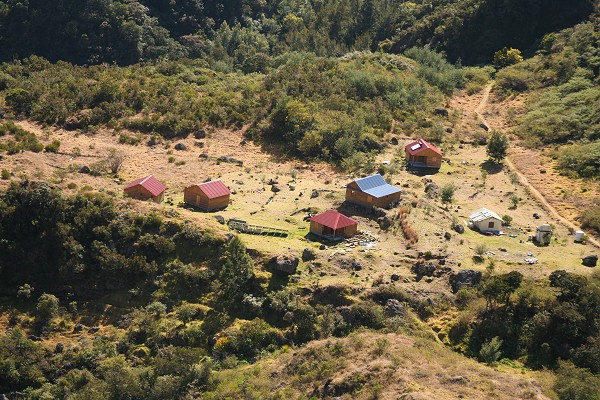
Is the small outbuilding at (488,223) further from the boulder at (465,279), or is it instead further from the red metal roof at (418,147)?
the red metal roof at (418,147)

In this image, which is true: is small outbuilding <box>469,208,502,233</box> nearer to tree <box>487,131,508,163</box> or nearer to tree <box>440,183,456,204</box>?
tree <box>440,183,456,204</box>

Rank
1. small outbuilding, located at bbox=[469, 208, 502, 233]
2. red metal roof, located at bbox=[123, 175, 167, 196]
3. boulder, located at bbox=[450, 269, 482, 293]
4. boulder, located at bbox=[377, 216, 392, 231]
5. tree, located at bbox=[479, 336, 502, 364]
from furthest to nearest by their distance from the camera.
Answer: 1. red metal roof, located at bbox=[123, 175, 167, 196]
2. small outbuilding, located at bbox=[469, 208, 502, 233]
3. boulder, located at bbox=[377, 216, 392, 231]
4. boulder, located at bbox=[450, 269, 482, 293]
5. tree, located at bbox=[479, 336, 502, 364]

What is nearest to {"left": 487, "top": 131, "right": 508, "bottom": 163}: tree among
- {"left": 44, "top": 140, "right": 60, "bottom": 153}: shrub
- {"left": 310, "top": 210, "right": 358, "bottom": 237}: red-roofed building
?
{"left": 310, "top": 210, "right": 358, "bottom": 237}: red-roofed building

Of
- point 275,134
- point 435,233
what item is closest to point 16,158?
point 275,134

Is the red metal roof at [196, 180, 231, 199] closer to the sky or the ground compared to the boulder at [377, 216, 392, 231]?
closer to the ground

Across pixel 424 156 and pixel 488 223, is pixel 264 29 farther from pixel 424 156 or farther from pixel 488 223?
pixel 488 223

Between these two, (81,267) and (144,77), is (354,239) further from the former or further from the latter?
(144,77)
